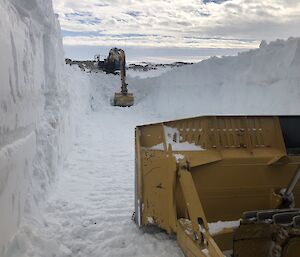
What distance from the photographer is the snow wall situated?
409 centimetres

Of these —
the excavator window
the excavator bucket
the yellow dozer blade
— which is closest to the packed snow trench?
the yellow dozer blade

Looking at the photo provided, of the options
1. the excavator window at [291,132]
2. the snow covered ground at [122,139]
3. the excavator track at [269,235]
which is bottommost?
the snow covered ground at [122,139]

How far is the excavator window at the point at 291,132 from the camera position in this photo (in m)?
4.75

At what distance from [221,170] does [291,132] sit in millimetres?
910

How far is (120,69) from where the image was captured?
80.6 ft

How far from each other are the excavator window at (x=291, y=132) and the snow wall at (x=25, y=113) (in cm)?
277

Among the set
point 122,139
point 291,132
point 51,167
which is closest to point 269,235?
point 291,132

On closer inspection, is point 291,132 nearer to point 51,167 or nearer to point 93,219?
point 93,219

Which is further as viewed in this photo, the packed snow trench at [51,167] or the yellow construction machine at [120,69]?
the yellow construction machine at [120,69]

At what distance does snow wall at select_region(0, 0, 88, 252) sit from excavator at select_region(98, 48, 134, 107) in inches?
574

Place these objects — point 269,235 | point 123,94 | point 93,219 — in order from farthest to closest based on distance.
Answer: point 123,94, point 93,219, point 269,235

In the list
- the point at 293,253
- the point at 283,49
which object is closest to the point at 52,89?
the point at 293,253

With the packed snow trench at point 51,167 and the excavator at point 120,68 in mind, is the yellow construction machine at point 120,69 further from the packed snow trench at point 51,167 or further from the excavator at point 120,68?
the packed snow trench at point 51,167

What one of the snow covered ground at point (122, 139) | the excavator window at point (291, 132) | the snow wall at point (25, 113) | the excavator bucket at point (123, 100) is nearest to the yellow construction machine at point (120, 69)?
the excavator bucket at point (123, 100)
